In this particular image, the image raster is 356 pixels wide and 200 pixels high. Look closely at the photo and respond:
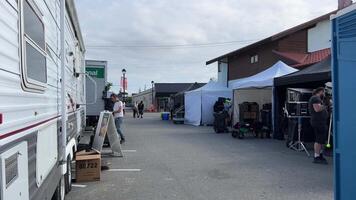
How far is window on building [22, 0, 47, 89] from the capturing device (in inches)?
131

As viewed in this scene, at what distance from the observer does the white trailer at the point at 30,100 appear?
2.71 metres

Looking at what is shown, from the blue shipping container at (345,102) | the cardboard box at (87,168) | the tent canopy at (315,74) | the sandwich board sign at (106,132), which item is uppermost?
the tent canopy at (315,74)

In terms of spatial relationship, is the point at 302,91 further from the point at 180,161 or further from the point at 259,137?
the point at 180,161

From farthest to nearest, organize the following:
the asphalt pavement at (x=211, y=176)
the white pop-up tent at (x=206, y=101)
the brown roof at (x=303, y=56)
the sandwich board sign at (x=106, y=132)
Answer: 1. the white pop-up tent at (x=206, y=101)
2. the brown roof at (x=303, y=56)
3. the sandwich board sign at (x=106, y=132)
4. the asphalt pavement at (x=211, y=176)

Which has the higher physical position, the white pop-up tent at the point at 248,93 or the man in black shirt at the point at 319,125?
the white pop-up tent at the point at 248,93

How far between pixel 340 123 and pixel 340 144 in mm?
178

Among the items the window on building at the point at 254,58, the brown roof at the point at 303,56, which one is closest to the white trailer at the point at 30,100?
the brown roof at the point at 303,56

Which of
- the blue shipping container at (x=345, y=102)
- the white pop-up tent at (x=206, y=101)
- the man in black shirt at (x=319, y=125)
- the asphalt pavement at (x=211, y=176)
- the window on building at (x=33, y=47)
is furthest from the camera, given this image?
the white pop-up tent at (x=206, y=101)

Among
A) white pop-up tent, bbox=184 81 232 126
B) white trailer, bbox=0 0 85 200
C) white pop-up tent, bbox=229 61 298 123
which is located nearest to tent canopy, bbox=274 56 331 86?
white pop-up tent, bbox=229 61 298 123

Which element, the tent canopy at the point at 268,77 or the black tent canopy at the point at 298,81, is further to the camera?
the tent canopy at the point at 268,77

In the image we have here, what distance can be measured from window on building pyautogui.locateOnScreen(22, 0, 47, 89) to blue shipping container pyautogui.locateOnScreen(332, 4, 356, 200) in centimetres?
257

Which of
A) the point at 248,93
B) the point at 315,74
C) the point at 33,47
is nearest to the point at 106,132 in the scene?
the point at 315,74

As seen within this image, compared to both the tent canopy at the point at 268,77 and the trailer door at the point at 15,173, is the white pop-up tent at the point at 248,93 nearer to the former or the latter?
the tent canopy at the point at 268,77

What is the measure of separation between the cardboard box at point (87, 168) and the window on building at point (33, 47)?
430 centimetres
